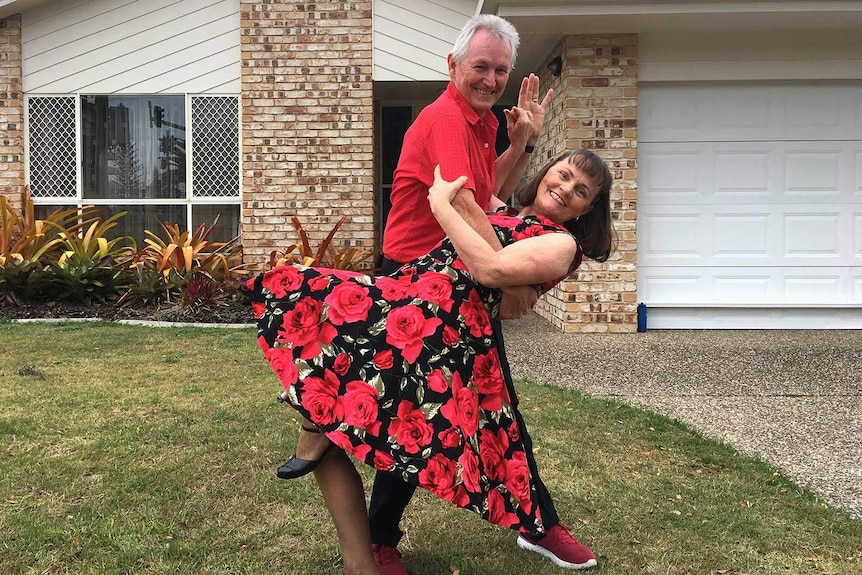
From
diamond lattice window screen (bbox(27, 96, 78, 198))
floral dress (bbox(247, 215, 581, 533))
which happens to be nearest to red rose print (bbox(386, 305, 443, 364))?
floral dress (bbox(247, 215, 581, 533))

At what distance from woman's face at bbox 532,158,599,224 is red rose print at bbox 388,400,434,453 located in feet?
2.31

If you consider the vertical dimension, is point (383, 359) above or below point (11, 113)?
below

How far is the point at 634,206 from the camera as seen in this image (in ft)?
21.8

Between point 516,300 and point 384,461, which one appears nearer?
point 384,461

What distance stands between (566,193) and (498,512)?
90cm

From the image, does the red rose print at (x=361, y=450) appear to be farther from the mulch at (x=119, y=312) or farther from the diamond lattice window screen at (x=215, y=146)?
the diamond lattice window screen at (x=215, y=146)

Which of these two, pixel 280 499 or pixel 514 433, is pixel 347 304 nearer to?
pixel 514 433

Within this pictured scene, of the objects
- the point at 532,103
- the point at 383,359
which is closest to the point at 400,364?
the point at 383,359

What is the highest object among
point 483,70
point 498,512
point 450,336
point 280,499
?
point 483,70

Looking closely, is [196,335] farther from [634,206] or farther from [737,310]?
[737,310]

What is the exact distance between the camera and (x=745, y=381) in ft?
15.6

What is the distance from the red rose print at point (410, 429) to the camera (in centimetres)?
169

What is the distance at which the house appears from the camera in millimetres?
6582

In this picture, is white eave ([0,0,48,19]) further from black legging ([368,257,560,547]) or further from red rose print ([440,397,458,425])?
red rose print ([440,397,458,425])
